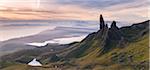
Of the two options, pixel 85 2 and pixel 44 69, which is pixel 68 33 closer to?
pixel 85 2

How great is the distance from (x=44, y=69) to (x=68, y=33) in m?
36.4

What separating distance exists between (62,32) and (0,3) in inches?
341

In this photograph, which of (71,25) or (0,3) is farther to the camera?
(71,25)

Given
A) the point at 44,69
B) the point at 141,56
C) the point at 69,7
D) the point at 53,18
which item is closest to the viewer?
the point at 69,7

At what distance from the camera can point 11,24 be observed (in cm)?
3622

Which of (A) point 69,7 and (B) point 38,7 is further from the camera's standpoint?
(A) point 69,7

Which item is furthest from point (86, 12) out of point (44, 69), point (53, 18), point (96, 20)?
point (44, 69)

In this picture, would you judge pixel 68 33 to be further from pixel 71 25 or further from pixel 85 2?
pixel 85 2

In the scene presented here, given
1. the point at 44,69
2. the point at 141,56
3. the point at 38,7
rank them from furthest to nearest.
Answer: the point at 141,56 < the point at 44,69 < the point at 38,7

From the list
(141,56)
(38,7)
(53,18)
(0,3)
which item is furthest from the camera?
(141,56)

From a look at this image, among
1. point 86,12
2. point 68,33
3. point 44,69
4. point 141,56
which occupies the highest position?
point 86,12

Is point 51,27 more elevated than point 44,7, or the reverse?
point 44,7

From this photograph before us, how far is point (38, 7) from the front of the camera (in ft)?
108

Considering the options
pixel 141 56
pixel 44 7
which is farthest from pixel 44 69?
pixel 141 56
